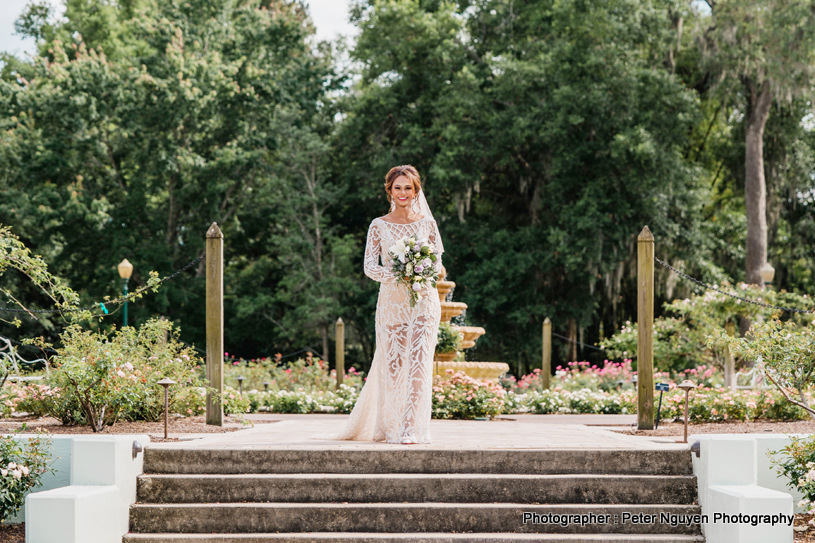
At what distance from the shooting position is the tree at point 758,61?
19250 millimetres

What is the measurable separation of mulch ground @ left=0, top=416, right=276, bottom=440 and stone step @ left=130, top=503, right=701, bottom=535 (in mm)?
1358

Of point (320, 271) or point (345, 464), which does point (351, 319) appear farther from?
point (345, 464)

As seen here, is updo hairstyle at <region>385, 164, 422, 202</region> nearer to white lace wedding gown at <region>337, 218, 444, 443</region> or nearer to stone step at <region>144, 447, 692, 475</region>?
white lace wedding gown at <region>337, 218, 444, 443</region>

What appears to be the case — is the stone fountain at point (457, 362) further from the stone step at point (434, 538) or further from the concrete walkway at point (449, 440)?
the stone step at point (434, 538)

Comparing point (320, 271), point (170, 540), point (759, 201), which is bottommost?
point (170, 540)

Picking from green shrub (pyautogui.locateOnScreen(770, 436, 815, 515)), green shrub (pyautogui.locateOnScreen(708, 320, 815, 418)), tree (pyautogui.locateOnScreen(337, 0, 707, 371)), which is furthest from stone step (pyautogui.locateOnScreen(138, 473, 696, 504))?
tree (pyautogui.locateOnScreen(337, 0, 707, 371))

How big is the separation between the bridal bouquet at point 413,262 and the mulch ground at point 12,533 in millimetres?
3158

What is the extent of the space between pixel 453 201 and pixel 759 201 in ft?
28.0

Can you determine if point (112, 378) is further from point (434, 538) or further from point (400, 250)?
point (434, 538)

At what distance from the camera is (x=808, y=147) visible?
22562mm

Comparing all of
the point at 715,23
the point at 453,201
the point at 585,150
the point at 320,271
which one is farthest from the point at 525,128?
the point at 320,271

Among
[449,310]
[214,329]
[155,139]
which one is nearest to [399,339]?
[214,329]

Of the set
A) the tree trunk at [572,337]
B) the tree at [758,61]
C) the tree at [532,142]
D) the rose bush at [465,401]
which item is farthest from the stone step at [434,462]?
the tree trunk at [572,337]

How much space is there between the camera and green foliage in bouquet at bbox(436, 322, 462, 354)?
11.9m
